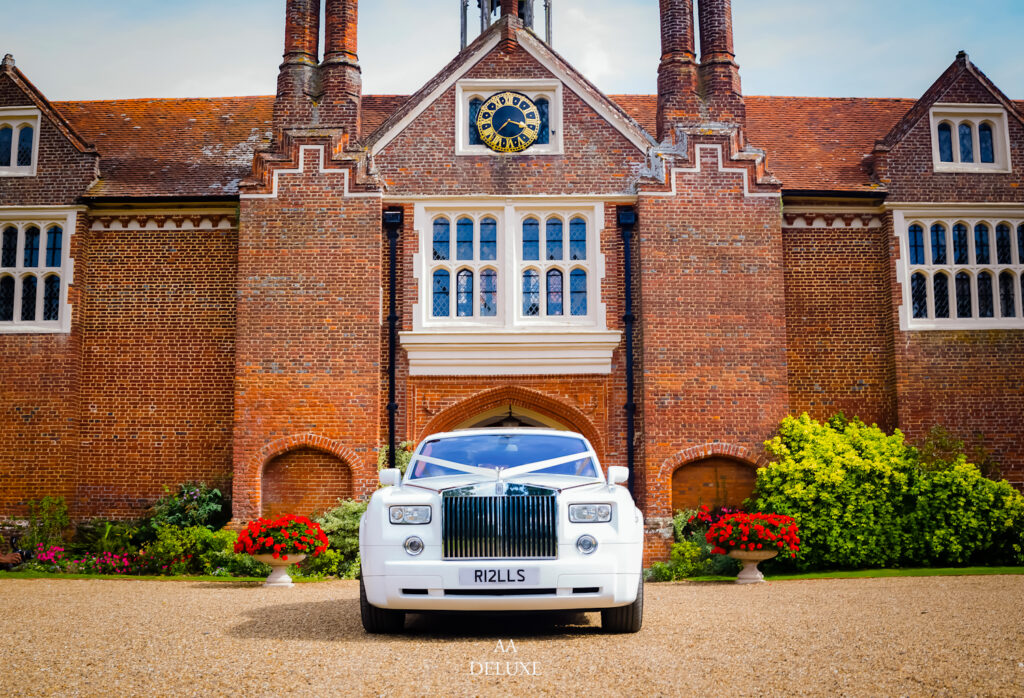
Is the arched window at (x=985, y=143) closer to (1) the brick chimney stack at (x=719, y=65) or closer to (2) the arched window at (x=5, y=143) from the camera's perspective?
(1) the brick chimney stack at (x=719, y=65)

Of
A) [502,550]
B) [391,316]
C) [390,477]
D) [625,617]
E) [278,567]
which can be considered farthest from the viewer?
[391,316]

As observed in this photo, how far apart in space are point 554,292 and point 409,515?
31.9 ft

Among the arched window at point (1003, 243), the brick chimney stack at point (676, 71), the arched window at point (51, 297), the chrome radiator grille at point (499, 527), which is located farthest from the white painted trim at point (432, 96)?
the chrome radiator grille at point (499, 527)

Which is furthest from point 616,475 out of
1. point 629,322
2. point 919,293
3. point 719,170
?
point 919,293

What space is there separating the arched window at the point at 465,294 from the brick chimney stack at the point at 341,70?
10.7ft

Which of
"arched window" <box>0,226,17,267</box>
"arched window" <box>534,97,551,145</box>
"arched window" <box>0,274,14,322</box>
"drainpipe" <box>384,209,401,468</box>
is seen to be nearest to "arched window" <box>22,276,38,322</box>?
"arched window" <box>0,274,14,322</box>

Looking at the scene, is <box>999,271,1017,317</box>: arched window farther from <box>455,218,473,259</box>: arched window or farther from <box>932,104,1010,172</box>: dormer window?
<box>455,218,473,259</box>: arched window

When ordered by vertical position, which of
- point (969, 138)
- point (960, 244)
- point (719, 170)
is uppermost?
point (969, 138)

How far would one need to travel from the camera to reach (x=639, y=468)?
15727 mm

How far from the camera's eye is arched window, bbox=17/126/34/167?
1734cm

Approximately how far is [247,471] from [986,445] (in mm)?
12704

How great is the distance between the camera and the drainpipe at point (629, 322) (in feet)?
52.0

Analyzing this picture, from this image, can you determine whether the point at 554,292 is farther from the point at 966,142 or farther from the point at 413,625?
the point at 413,625

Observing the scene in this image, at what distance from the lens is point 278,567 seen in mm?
13031
